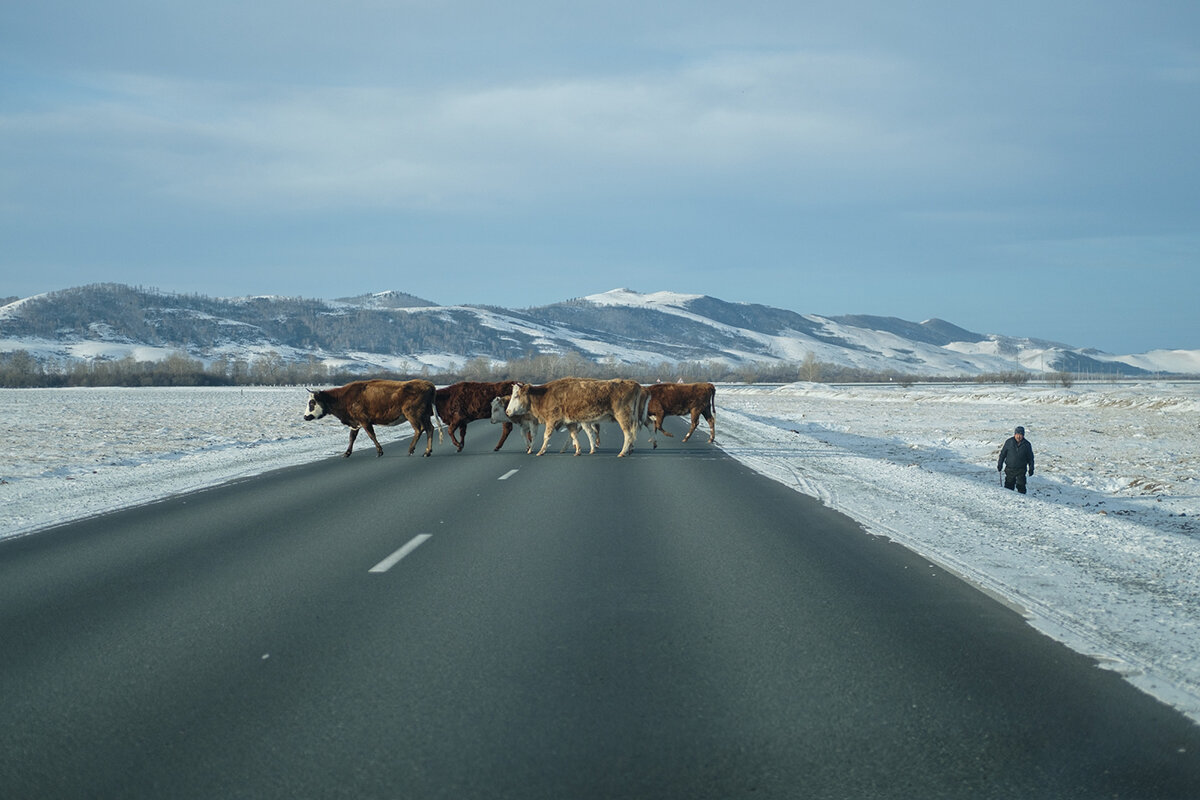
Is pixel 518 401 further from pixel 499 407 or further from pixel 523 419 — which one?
pixel 499 407

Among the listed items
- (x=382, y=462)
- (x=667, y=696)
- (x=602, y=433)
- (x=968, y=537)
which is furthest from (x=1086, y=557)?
(x=602, y=433)

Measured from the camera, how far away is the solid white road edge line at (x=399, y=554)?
780cm

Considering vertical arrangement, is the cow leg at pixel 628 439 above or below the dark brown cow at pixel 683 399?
below

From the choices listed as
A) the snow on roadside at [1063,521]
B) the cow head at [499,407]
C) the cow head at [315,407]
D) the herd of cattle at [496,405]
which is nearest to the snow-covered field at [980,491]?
the snow on roadside at [1063,521]

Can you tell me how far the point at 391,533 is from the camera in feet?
31.7

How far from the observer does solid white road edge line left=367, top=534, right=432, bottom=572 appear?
25.6 feet

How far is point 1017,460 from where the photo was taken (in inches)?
611

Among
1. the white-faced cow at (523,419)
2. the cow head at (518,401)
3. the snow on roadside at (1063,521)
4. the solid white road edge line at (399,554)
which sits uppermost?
the cow head at (518,401)

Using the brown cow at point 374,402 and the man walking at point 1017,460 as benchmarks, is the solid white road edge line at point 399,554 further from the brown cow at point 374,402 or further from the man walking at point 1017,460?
the brown cow at point 374,402

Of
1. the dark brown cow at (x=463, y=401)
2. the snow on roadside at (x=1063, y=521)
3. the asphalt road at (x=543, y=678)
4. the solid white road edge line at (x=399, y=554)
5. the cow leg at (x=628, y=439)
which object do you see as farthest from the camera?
the dark brown cow at (x=463, y=401)

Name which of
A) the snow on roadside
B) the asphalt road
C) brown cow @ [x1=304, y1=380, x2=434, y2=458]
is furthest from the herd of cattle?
the asphalt road

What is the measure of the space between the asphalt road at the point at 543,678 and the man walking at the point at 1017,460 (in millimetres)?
7730

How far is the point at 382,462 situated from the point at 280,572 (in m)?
11.1

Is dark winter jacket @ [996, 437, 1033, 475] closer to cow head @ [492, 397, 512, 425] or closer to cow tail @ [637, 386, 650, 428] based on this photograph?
cow tail @ [637, 386, 650, 428]
